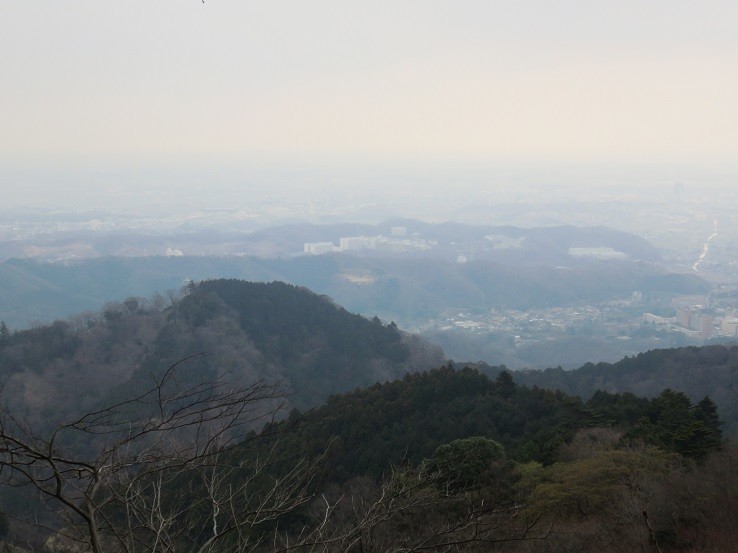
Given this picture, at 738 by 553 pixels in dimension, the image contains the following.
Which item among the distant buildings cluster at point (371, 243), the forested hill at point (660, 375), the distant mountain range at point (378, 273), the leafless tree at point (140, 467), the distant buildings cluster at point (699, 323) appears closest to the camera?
the leafless tree at point (140, 467)

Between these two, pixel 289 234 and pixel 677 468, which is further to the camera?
pixel 289 234

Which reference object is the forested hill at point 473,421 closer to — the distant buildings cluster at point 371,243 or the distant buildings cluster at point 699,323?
the distant buildings cluster at point 699,323

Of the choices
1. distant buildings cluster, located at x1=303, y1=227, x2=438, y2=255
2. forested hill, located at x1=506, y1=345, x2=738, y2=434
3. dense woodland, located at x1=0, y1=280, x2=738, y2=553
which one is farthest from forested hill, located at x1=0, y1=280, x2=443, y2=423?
distant buildings cluster, located at x1=303, y1=227, x2=438, y2=255

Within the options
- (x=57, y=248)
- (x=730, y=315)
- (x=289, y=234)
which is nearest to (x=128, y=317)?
(x=730, y=315)

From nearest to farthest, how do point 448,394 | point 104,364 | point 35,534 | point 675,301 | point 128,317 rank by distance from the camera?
1. point 35,534
2. point 448,394
3. point 104,364
4. point 128,317
5. point 675,301

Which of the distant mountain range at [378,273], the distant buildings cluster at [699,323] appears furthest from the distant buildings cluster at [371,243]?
the distant buildings cluster at [699,323]

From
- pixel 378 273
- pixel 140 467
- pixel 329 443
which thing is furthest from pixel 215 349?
pixel 378 273

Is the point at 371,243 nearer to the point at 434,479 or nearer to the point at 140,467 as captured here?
the point at 434,479

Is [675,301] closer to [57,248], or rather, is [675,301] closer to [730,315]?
[730,315]
